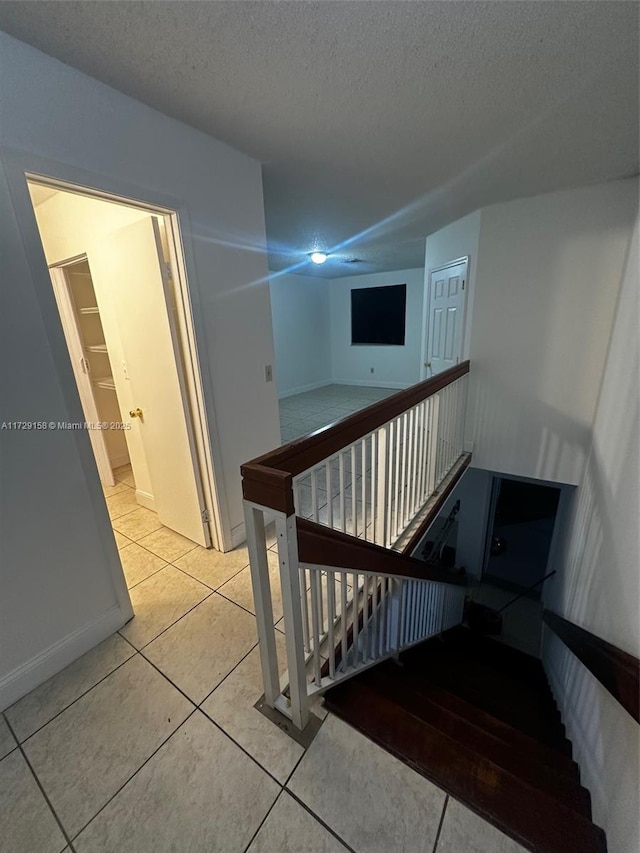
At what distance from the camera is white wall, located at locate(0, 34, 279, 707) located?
3.84 feet

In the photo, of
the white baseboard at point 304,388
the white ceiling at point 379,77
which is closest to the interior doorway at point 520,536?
the white ceiling at point 379,77

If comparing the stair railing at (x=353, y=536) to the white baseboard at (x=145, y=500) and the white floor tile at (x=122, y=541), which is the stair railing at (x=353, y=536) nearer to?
the white floor tile at (x=122, y=541)

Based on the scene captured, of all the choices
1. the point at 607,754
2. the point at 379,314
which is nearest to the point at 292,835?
the point at 607,754

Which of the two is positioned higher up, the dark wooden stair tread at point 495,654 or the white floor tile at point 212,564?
the white floor tile at point 212,564

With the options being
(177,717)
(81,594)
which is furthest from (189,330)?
(177,717)

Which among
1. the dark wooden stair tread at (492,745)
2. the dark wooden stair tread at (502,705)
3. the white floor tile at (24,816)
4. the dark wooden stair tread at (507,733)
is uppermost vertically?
the white floor tile at (24,816)

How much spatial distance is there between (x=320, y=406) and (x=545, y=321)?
355 cm

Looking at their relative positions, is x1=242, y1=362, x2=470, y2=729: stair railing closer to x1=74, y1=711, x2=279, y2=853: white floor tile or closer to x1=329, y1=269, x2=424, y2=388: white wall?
x1=74, y1=711, x2=279, y2=853: white floor tile

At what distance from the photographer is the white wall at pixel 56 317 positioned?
1.17m

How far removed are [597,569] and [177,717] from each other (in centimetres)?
249

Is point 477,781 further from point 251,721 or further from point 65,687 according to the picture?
point 65,687

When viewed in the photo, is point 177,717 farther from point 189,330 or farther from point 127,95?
point 127,95

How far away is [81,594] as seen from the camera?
1.50m

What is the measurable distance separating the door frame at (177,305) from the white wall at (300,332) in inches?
172
